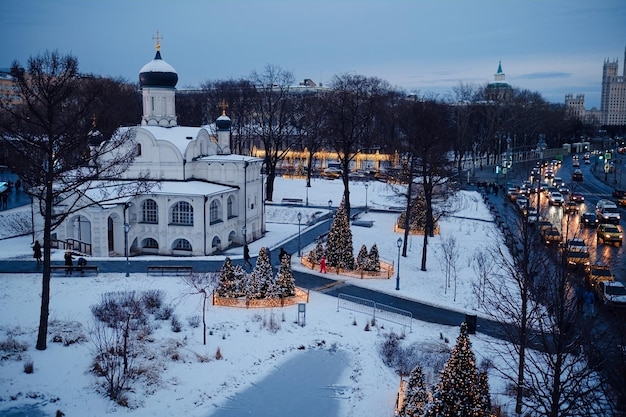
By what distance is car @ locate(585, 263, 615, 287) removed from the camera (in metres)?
25.0

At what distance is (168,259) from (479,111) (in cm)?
7554

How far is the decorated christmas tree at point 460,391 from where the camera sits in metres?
12.4

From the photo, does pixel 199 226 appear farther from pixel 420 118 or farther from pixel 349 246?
pixel 420 118

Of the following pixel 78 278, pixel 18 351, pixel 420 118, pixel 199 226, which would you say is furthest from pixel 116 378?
pixel 420 118

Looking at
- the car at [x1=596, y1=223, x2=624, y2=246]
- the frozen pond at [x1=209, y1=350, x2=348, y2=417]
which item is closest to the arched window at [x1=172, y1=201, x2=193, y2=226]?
the frozen pond at [x1=209, y1=350, x2=348, y2=417]

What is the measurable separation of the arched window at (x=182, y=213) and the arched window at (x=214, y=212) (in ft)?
3.95

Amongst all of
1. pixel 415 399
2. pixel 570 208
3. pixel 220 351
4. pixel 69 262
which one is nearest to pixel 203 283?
pixel 220 351

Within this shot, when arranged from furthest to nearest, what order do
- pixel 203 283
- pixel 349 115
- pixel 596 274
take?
pixel 349 115, pixel 596 274, pixel 203 283

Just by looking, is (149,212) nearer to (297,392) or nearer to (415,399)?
(297,392)

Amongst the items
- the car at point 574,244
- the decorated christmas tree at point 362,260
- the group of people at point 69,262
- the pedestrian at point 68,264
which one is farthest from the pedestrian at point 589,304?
the pedestrian at point 68,264

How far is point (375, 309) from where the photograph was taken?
23031mm

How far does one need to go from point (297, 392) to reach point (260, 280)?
23.4 feet

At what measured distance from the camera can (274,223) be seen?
4328 cm

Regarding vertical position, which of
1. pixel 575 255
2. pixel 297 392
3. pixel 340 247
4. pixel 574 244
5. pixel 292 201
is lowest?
pixel 297 392
